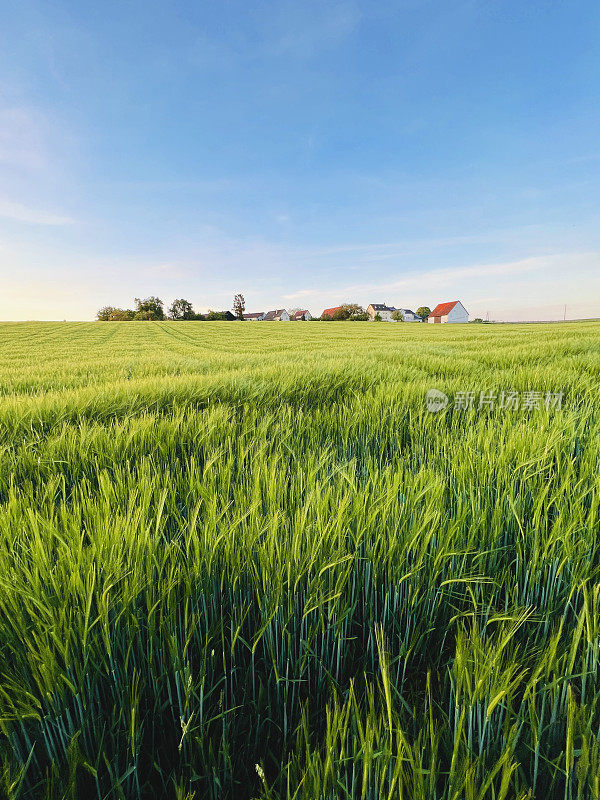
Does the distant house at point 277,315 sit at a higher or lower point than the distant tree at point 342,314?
higher

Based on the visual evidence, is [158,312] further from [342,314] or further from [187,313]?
[342,314]

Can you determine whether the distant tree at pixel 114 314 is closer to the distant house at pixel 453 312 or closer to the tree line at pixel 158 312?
the tree line at pixel 158 312

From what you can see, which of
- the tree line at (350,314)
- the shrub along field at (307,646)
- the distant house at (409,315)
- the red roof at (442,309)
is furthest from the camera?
the distant house at (409,315)

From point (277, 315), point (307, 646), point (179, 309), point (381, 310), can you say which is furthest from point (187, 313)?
point (307, 646)

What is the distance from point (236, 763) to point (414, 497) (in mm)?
674

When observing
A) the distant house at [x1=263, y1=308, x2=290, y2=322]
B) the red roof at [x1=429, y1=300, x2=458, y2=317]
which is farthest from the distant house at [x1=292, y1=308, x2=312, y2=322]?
the red roof at [x1=429, y1=300, x2=458, y2=317]

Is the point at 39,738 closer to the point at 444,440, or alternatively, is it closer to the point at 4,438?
the point at 444,440

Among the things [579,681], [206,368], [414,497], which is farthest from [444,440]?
[206,368]

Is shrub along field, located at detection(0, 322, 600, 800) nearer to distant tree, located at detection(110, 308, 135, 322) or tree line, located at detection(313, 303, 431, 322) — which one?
tree line, located at detection(313, 303, 431, 322)

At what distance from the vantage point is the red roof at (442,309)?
8656 cm

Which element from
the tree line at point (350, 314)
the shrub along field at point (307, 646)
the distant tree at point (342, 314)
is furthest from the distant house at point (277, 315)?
the shrub along field at point (307, 646)

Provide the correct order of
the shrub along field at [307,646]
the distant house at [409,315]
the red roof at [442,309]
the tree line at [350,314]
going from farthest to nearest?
the distant house at [409,315] → the red roof at [442,309] → the tree line at [350,314] → the shrub along field at [307,646]

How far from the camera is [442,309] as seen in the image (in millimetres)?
88125

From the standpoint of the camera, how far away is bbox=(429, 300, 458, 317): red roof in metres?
86.6
